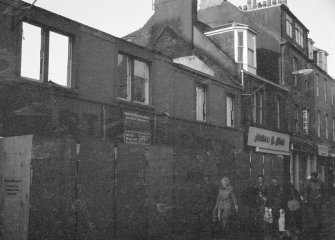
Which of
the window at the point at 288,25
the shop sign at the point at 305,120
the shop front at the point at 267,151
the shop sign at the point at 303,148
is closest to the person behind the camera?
the shop front at the point at 267,151

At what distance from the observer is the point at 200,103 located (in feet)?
68.3

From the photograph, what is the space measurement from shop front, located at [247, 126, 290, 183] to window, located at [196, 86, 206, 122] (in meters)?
3.10

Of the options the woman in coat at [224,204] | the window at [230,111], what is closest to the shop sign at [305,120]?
the window at [230,111]

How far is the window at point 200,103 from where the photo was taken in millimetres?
20609

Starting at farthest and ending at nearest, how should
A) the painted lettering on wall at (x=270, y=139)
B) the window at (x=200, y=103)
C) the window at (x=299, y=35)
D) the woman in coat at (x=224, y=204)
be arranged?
the window at (x=299, y=35)
the painted lettering on wall at (x=270, y=139)
the window at (x=200, y=103)
the woman in coat at (x=224, y=204)

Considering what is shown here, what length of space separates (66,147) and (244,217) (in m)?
9.17

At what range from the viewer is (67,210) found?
9445 mm

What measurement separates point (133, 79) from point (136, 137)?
7.62 feet

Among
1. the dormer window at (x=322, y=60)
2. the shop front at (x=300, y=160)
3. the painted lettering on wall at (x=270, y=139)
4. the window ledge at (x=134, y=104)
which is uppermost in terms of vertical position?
the dormer window at (x=322, y=60)

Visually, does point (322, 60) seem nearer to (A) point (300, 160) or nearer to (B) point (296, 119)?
(B) point (296, 119)

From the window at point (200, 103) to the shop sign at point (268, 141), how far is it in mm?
4960

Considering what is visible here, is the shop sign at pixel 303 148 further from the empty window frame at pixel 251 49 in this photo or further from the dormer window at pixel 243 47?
the dormer window at pixel 243 47

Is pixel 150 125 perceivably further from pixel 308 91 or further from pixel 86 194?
pixel 308 91

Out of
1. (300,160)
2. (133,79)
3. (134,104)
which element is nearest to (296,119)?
(300,160)
